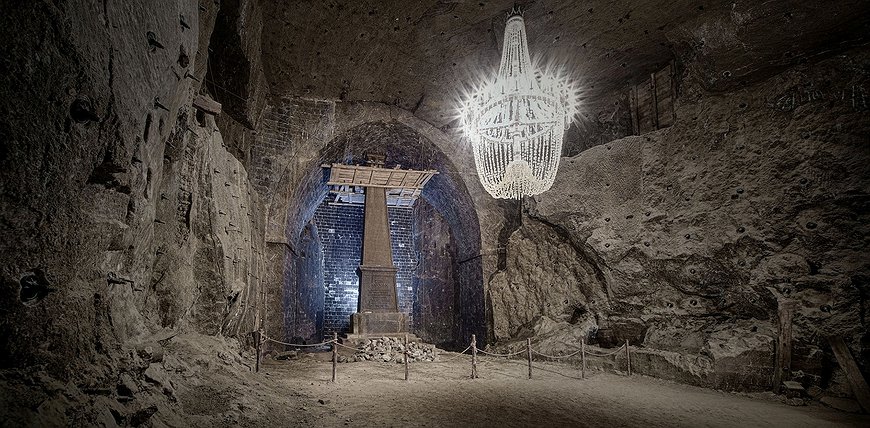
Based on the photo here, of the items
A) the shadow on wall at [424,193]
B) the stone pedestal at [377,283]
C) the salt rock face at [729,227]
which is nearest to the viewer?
the salt rock face at [729,227]

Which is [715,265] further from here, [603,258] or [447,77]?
→ [447,77]

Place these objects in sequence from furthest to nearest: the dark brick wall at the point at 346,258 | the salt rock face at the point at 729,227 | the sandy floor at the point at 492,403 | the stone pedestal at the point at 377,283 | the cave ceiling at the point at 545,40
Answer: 1. the dark brick wall at the point at 346,258
2. the stone pedestal at the point at 377,283
3. the cave ceiling at the point at 545,40
4. the salt rock face at the point at 729,227
5. the sandy floor at the point at 492,403

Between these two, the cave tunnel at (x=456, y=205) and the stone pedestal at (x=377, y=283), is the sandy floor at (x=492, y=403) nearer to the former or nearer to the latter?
the cave tunnel at (x=456, y=205)

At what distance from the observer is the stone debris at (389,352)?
30.0 feet

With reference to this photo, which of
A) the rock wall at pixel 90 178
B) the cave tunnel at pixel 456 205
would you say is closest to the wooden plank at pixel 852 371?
the cave tunnel at pixel 456 205

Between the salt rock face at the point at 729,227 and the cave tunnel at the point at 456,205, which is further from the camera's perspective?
the salt rock face at the point at 729,227

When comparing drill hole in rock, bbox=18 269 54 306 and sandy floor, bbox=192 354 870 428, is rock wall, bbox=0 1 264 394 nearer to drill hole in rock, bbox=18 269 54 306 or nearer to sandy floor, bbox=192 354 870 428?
drill hole in rock, bbox=18 269 54 306

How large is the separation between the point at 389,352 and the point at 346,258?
297 inches

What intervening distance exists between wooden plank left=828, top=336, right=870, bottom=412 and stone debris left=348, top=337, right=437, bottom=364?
6.57m

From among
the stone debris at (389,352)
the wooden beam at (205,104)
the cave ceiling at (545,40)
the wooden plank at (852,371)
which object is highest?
the cave ceiling at (545,40)

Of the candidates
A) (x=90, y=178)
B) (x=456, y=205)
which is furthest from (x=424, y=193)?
(x=90, y=178)

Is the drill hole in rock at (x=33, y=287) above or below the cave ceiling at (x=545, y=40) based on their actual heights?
below

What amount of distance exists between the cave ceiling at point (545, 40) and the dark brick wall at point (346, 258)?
6.72m

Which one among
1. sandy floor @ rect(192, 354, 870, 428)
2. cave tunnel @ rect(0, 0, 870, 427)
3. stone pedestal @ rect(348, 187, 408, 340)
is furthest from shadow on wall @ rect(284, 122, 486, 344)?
sandy floor @ rect(192, 354, 870, 428)
